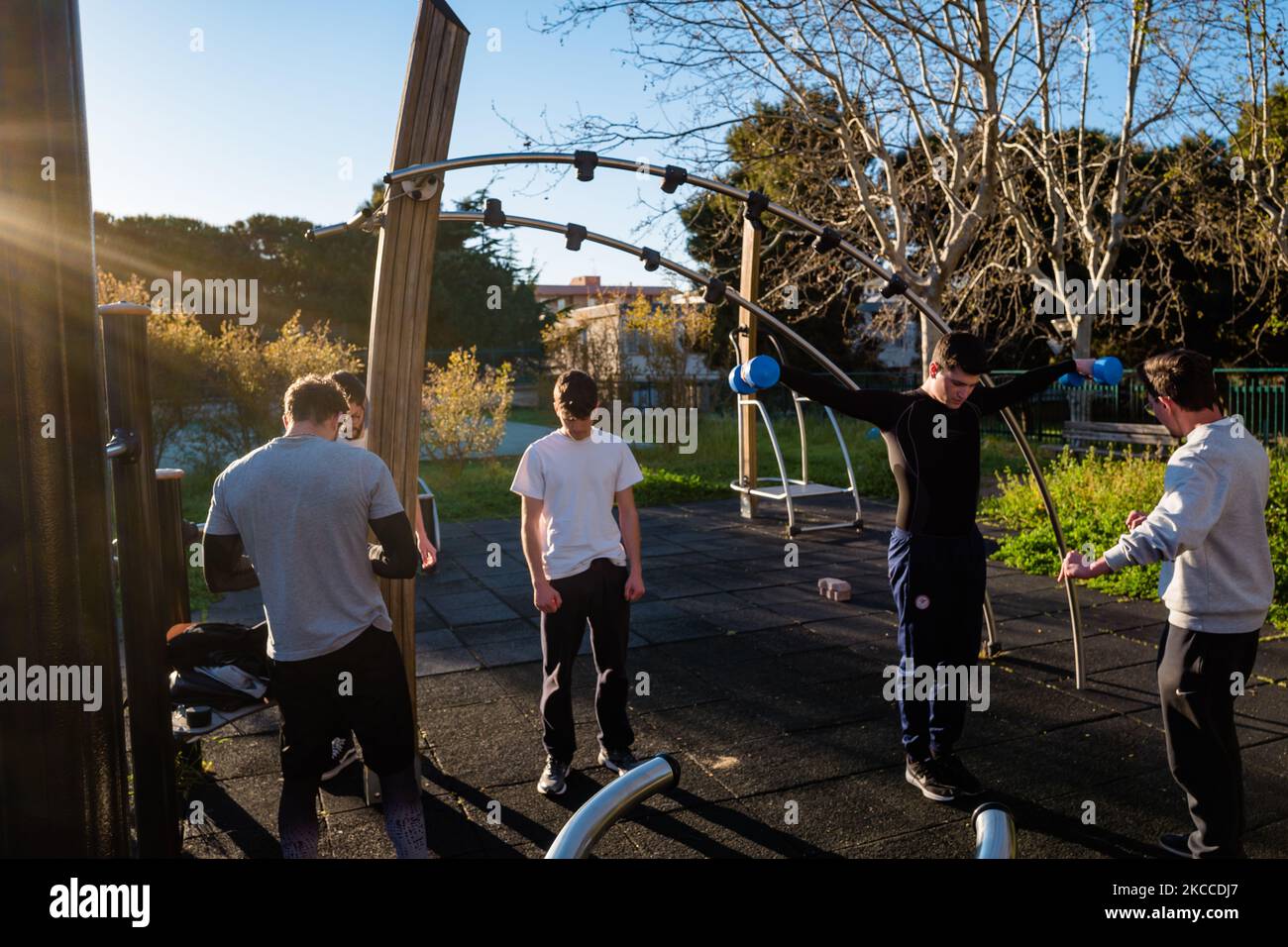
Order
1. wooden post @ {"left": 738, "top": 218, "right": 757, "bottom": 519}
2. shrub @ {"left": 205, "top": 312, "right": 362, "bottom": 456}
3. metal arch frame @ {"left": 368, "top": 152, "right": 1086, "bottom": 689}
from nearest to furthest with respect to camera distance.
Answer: metal arch frame @ {"left": 368, "top": 152, "right": 1086, "bottom": 689} → wooden post @ {"left": 738, "top": 218, "right": 757, "bottom": 519} → shrub @ {"left": 205, "top": 312, "right": 362, "bottom": 456}

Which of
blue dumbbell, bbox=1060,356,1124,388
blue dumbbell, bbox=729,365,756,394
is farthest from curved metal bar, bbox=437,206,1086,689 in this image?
blue dumbbell, bbox=729,365,756,394

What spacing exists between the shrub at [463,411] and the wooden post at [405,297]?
10736mm

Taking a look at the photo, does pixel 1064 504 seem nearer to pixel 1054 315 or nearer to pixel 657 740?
pixel 657 740

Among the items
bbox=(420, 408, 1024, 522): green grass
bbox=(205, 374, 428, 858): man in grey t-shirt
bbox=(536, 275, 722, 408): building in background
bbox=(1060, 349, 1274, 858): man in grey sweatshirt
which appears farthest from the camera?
bbox=(536, 275, 722, 408): building in background

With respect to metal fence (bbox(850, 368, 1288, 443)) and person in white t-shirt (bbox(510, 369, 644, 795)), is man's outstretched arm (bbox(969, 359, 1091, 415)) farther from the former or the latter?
metal fence (bbox(850, 368, 1288, 443))

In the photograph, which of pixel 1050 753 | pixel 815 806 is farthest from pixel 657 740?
pixel 1050 753

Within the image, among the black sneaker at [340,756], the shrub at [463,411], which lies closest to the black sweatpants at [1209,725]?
the black sneaker at [340,756]

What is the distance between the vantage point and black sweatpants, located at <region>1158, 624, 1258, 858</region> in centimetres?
329

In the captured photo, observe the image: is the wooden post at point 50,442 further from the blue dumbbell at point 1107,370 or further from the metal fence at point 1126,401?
the metal fence at point 1126,401

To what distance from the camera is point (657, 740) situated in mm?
4832

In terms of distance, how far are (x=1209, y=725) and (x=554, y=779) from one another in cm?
248

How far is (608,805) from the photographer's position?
147 centimetres

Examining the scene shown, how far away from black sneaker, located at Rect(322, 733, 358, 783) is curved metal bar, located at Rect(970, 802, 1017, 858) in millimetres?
3545

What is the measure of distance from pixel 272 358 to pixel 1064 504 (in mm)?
Result: 10782
